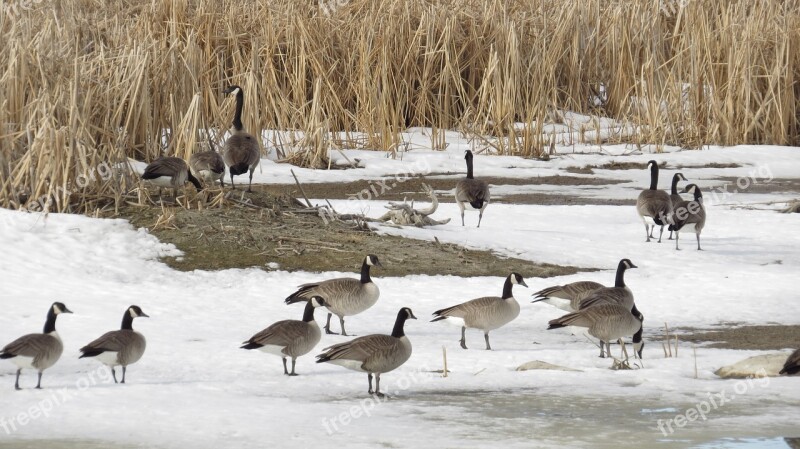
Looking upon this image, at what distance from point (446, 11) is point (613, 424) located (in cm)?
1510

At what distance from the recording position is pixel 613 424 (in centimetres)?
675

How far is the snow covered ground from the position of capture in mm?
6602

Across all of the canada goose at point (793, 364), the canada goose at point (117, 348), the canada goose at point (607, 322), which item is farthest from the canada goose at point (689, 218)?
the canada goose at point (117, 348)

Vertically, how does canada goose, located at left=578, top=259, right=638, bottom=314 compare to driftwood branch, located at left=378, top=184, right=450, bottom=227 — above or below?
below

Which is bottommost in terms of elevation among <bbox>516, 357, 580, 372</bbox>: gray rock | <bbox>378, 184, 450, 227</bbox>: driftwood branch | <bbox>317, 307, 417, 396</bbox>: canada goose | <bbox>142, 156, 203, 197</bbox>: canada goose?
<bbox>516, 357, 580, 372</bbox>: gray rock

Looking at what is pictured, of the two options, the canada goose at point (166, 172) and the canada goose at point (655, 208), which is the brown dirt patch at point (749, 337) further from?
the canada goose at point (166, 172)

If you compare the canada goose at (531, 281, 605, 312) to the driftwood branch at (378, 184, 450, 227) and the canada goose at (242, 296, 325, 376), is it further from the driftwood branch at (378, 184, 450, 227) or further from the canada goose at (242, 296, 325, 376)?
the driftwood branch at (378, 184, 450, 227)

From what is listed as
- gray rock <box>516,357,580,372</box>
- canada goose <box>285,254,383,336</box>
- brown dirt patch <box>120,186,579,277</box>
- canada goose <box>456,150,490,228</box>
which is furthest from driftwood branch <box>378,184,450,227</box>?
gray rock <box>516,357,580,372</box>

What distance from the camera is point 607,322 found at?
8328mm

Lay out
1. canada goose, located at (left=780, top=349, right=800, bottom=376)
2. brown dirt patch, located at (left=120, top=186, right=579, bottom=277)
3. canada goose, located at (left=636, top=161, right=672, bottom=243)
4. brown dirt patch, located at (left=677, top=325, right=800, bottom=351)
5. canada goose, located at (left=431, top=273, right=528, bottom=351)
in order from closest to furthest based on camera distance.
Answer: canada goose, located at (left=780, top=349, right=800, bottom=376), canada goose, located at (left=431, top=273, right=528, bottom=351), brown dirt patch, located at (left=677, top=325, right=800, bottom=351), brown dirt patch, located at (left=120, top=186, right=579, bottom=277), canada goose, located at (left=636, top=161, right=672, bottom=243)

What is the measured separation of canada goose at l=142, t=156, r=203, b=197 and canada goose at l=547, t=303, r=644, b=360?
17.1 feet

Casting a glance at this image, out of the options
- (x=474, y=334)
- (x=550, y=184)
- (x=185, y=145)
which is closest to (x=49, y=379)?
(x=474, y=334)

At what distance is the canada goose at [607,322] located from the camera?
27.3 feet

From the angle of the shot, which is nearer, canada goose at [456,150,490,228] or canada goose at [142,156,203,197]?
canada goose at [142,156,203,197]
